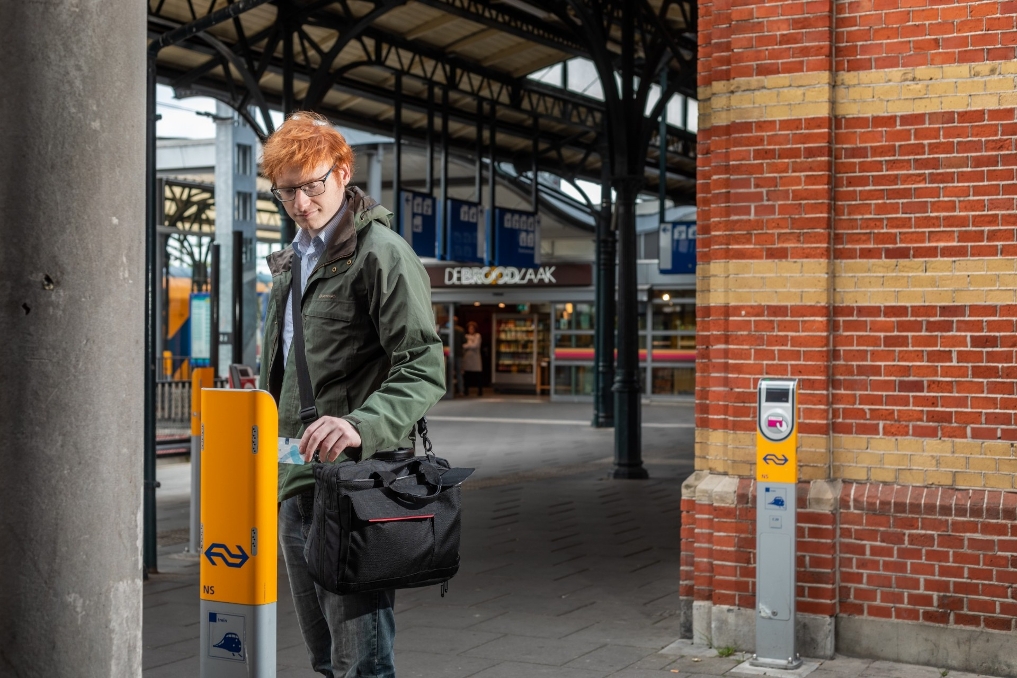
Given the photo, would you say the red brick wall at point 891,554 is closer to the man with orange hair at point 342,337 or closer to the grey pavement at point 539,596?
the grey pavement at point 539,596

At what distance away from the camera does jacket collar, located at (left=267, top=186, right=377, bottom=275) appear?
311 cm

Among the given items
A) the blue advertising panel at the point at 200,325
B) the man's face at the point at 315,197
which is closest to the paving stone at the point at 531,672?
the man's face at the point at 315,197

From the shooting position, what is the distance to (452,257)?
1931 centimetres

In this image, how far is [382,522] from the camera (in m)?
2.90

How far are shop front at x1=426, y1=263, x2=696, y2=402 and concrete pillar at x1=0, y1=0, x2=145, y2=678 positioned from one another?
25.8 metres

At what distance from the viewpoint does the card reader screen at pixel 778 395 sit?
213 inches

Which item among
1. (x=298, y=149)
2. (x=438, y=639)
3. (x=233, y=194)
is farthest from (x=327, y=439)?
(x=233, y=194)

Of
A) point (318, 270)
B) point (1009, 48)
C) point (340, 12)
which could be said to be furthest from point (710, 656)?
point (340, 12)

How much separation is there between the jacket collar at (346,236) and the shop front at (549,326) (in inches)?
979

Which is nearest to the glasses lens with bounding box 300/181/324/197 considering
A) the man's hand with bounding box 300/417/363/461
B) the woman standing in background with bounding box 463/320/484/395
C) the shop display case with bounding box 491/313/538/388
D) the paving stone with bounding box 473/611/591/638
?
the man's hand with bounding box 300/417/363/461

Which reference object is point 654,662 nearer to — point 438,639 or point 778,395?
point 438,639

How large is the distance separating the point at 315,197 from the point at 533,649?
3.49 metres

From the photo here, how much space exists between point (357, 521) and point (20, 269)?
97cm

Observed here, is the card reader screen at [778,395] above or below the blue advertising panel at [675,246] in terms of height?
below
